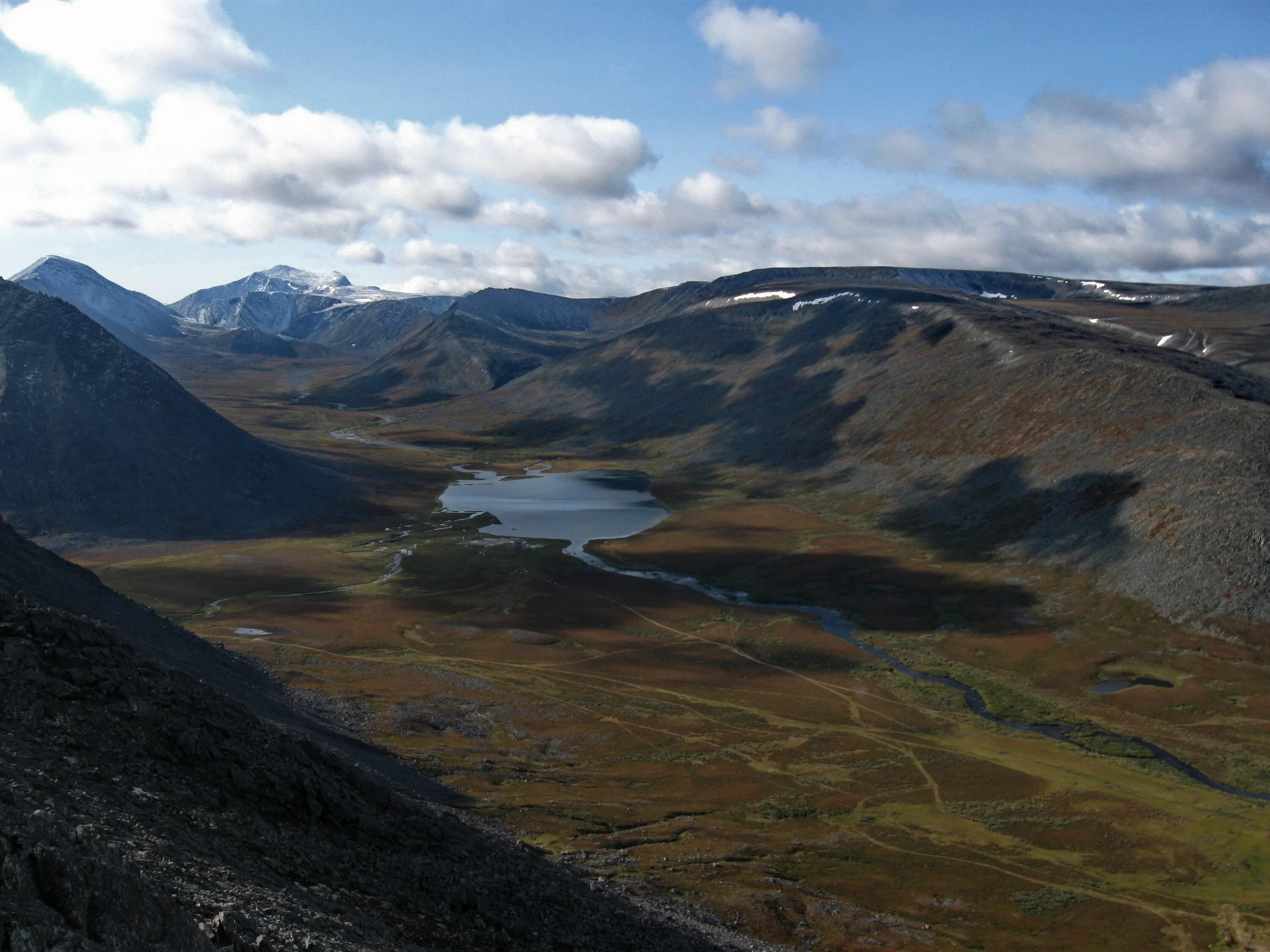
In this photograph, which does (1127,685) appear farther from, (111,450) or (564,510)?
(111,450)

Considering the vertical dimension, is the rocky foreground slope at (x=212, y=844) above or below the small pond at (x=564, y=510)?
above

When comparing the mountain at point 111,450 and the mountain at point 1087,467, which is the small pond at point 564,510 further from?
the mountain at point 1087,467

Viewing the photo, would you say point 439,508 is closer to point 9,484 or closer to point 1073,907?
point 9,484

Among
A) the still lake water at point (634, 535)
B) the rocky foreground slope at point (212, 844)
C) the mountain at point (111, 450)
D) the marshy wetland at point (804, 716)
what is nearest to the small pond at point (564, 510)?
the still lake water at point (634, 535)

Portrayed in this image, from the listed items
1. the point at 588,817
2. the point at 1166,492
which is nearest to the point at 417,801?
the point at 588,817

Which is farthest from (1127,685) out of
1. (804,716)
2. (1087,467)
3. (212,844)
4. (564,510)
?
(564,510)

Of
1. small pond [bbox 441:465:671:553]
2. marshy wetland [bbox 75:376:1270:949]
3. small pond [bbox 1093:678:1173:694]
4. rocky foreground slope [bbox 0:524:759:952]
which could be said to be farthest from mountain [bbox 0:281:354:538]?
small pond [bbox 1093:678:1173:694]
